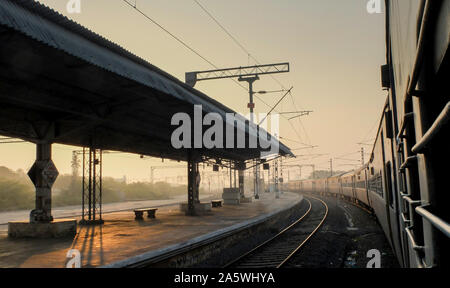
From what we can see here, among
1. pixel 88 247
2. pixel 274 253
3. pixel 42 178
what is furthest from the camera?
pixel 42 178

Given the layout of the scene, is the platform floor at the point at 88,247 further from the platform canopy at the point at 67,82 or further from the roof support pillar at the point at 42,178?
the platform canopy at the point at 67,82

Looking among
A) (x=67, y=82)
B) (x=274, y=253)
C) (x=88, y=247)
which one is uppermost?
(x=67, y=82)

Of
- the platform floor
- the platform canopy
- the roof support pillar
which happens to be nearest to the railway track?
the platform floor

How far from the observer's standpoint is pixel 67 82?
35.7 ft

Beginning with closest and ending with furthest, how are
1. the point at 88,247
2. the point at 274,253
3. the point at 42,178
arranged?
the point at 88,247, the point at 274,253, the point at 42,178

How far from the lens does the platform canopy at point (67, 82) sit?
7.93m

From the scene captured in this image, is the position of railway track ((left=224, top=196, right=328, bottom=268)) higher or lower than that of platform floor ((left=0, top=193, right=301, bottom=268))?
lower

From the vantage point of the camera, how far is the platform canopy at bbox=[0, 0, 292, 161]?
7.93m

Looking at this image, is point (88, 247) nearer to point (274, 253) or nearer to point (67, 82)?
point (67, 82)

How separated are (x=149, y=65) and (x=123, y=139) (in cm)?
806

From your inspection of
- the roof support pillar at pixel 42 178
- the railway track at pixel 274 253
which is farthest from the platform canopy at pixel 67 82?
the railway track at pixel 274 253

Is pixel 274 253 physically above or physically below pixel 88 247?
below

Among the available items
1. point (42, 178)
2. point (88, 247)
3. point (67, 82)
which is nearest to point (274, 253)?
point (88, 247)

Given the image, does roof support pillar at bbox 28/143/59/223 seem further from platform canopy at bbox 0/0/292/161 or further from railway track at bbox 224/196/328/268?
railway track at bbox 224/196/328/268
